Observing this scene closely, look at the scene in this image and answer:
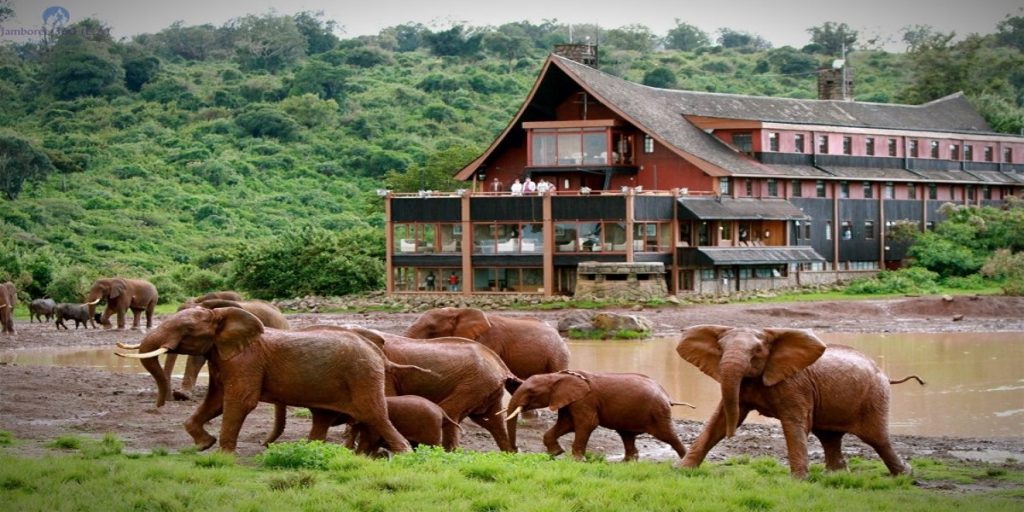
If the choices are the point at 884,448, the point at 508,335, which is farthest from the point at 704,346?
the point at 508,335

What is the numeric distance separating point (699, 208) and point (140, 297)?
911 inches

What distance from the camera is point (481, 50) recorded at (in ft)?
478

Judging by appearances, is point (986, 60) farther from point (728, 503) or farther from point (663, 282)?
point (728, 503)

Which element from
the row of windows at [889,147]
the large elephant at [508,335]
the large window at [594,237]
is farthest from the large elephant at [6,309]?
the row of windows at [889,147]

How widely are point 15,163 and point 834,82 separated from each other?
41.9 metres

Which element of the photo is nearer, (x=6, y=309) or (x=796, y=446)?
(x=796, y=446)

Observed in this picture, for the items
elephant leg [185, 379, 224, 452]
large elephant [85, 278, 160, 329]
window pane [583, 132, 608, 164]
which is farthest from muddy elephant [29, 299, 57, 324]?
elephant leg [185, 379, 224, 452]

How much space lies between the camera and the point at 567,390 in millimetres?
18781

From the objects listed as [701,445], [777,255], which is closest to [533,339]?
[701,445]

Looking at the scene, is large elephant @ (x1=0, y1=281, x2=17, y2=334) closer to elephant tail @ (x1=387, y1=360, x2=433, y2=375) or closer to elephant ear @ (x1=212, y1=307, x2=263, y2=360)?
elephant tail @ (x1=387, y1=360, x2=433, y2=375)

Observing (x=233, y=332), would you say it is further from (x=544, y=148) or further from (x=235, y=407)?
(x=544, y=148)

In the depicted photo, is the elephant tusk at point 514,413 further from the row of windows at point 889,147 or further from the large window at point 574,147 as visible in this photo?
the row of windows at point 889,147

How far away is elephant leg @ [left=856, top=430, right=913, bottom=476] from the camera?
17.3 meters

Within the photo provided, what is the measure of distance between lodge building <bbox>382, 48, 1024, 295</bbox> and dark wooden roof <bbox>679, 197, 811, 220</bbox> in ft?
0.26
